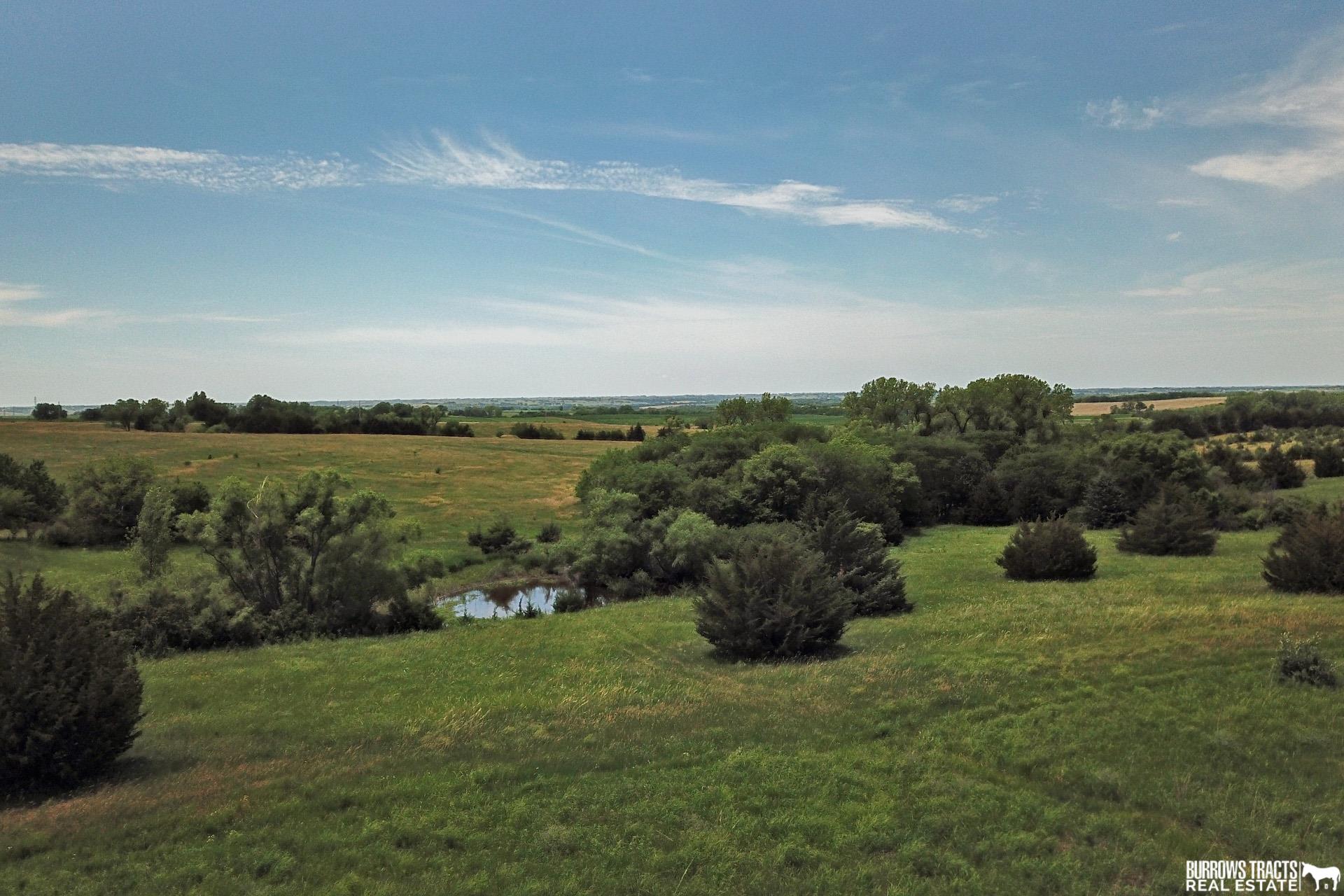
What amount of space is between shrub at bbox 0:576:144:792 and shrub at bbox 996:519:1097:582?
25221 millimetres

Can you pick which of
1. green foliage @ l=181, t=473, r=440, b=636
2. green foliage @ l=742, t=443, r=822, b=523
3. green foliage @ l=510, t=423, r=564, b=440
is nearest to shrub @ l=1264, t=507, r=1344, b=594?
green foliage @ l=742, t=443, r=822, b=523

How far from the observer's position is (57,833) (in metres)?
8.69

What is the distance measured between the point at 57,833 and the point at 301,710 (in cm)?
581

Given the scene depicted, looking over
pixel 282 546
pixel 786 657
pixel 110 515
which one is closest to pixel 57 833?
pixel 786 657

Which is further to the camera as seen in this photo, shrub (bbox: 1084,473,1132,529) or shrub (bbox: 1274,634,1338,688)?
shrub (bbox: 1084,473,1132,529)

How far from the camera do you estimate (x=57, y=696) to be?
9859 millimetres

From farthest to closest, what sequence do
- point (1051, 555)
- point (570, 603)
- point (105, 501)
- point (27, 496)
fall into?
point (105, 501) → point (27, 496) → point (570, 603) → point (1051, 555)

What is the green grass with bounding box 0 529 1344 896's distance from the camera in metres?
8.07

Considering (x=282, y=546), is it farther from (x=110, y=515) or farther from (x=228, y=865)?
(x=110, y=515)

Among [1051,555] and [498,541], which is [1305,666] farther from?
[498,541]

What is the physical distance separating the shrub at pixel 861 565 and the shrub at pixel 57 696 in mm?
16549

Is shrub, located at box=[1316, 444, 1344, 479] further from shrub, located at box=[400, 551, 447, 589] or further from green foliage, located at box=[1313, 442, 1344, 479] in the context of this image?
shrub, located at box=[400, 551, 447, 589]

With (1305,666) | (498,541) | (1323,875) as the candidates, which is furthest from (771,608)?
(498,541)

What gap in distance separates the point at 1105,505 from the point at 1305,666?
3403cm
